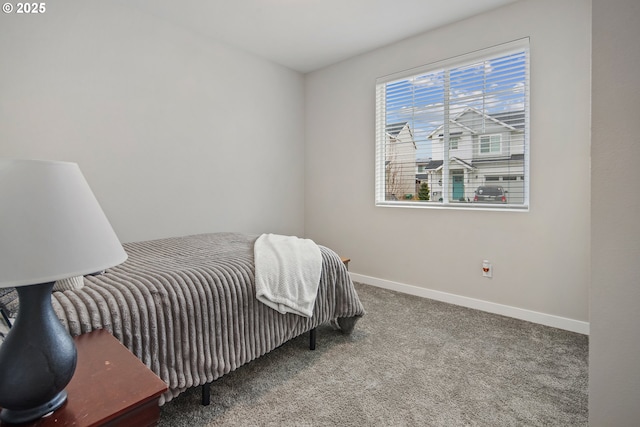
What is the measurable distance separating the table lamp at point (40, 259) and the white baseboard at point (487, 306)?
2840 mm

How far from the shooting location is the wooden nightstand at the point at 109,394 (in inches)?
27.4

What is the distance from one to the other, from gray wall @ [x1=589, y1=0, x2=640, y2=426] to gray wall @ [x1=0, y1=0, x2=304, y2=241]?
287 centimetres

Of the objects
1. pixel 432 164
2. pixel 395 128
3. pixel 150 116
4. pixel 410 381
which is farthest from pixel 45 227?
pixel 395 128

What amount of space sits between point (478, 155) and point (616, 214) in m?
1.94

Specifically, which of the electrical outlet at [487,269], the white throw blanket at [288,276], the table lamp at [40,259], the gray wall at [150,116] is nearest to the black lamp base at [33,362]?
the table lamp at [40,259]

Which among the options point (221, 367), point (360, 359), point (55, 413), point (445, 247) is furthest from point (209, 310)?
point (445, 247)

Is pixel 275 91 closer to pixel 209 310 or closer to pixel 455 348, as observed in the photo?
pixel 209 310

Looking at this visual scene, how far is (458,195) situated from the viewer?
2932 millimetres

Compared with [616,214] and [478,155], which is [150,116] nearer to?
[478,155]

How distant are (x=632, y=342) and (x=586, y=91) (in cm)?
196

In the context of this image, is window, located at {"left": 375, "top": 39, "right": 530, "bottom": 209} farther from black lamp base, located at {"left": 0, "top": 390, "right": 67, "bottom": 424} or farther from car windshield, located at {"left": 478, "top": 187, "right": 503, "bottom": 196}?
black lamp base, located at {"left": 0, "top": 390, "right": 67, "bottom": 424}

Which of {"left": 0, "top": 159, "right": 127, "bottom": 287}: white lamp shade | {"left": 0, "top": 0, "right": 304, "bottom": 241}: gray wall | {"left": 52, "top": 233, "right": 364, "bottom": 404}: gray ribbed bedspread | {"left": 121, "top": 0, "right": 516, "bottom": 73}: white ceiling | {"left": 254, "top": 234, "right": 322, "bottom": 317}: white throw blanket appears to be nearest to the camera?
{"left": 0, "top": 159, "right": 127, "bottom": 287}: white lamp shade

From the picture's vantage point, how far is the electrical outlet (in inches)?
107

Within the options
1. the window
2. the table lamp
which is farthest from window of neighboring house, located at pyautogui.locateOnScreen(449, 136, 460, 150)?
the table lamp
